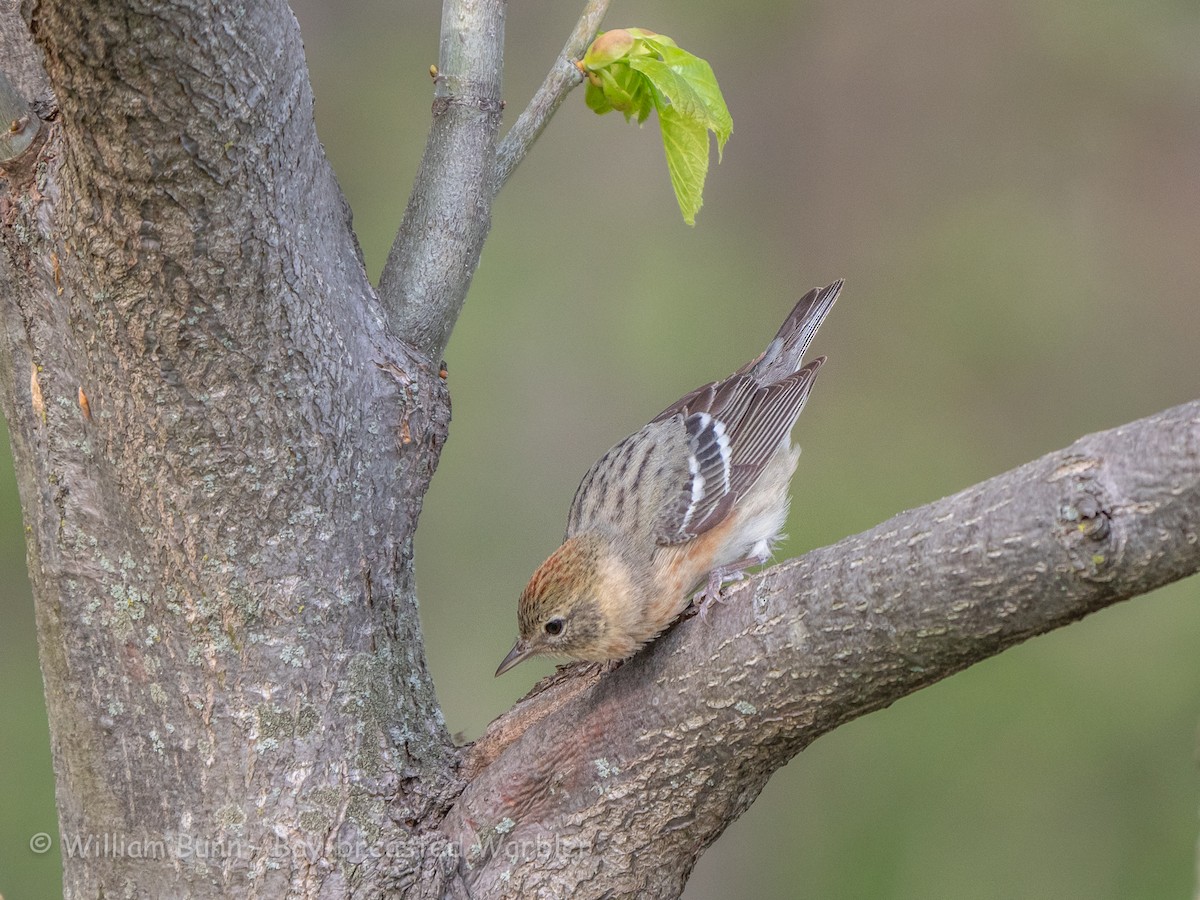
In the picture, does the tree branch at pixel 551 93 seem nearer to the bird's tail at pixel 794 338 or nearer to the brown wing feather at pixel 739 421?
the brown wing feather at pixel 739 421

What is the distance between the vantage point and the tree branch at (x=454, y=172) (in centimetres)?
366

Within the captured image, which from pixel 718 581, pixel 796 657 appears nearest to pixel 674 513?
pixel 718 581

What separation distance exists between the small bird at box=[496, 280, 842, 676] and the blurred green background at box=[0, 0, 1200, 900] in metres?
1.72

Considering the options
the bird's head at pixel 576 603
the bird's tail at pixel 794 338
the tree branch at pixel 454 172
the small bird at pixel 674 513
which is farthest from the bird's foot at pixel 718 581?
the bird's tail at pixel 794 338

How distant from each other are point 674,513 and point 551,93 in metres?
1.66

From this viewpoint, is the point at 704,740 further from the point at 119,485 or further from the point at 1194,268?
the point at 1194,268

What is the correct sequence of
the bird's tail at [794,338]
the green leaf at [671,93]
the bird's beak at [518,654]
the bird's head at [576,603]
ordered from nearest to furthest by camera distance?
the green leaf at [671,93] < the bird's head at [576,603] < the bird's beak at [518,654] < the bird's tail at [794,338]

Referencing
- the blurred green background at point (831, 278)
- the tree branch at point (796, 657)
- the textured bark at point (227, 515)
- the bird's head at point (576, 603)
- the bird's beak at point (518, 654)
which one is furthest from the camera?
the blurred green background at point (831, 278)

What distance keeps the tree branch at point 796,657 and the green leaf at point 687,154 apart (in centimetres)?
121

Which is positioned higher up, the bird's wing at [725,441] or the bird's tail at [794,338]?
the bird's tail at [794,338]

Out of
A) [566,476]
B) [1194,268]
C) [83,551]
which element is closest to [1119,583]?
[83,551]

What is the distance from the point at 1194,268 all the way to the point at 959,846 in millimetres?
3677

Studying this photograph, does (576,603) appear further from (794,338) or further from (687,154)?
(794,338)

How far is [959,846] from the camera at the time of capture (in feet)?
20.7
